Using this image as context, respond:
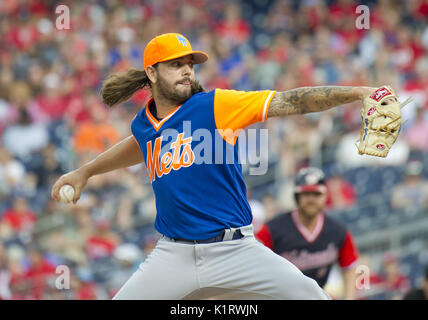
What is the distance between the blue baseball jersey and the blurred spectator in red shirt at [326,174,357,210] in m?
4.70

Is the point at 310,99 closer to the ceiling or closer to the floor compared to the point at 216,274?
closer to the ceiling

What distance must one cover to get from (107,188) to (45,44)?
140 inches

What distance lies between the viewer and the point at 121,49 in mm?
11516

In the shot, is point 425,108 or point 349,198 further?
point 425,108

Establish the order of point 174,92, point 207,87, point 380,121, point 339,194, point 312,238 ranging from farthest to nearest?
point 207,87 → point 339,194 → point 312,238 → point 174,92 → point 380,121

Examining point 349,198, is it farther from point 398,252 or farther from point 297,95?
point 297,95

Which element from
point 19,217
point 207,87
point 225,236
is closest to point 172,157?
point 225,236

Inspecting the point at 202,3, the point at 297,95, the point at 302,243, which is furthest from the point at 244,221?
the point at 202,3

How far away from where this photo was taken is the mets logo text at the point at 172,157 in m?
3.50

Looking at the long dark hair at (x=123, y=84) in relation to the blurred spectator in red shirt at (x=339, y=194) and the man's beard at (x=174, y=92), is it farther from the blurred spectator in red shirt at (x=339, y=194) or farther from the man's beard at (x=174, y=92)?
the blurred spectator in red shirt at (x=339, y=194)

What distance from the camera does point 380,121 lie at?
300cm

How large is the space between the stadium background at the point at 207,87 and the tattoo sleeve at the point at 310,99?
3.41 meters

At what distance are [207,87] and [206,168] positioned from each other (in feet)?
23.5

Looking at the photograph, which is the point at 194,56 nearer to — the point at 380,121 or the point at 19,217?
the point at 380,121
